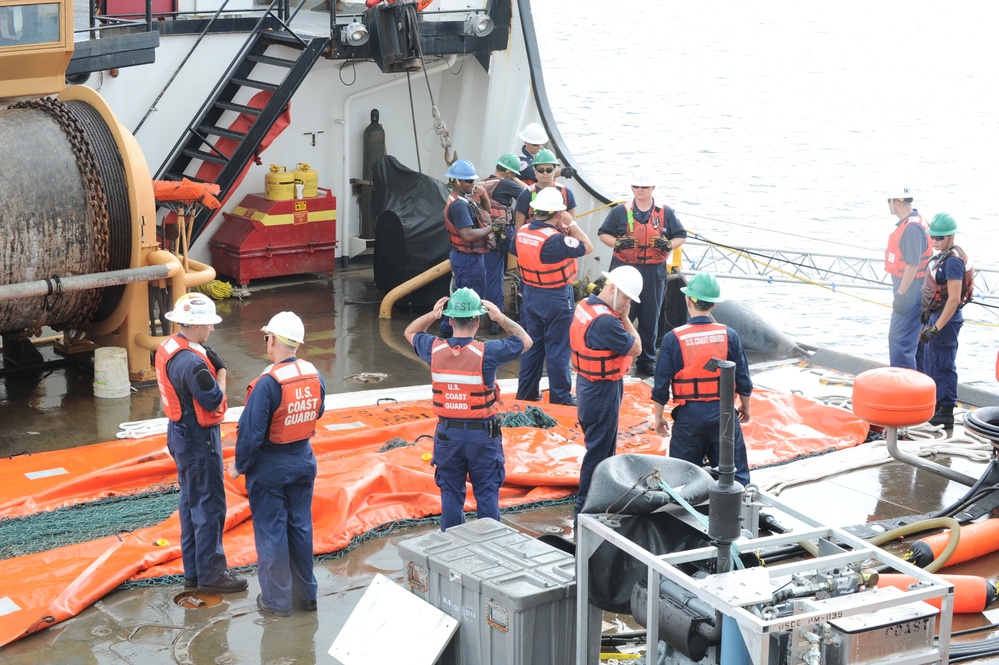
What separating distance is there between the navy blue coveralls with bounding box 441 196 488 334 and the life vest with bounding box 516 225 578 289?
4.03 ft

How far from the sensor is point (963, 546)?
707 cm

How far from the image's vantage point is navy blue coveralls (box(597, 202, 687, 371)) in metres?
10.6

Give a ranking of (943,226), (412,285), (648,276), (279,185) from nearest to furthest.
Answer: (943,226), (648,276), (412,285), (279,185)

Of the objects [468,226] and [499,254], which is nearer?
[468,226]

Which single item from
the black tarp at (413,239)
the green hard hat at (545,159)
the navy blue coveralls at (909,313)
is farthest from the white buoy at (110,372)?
the navy blue coveralls at (909,313)

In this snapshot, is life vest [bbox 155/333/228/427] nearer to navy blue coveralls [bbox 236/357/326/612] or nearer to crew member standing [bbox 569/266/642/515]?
navy blue coveralls [bbox 236/357/326/612]

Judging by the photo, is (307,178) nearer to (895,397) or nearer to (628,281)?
(628,281)

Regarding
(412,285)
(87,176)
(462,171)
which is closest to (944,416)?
(462,171)

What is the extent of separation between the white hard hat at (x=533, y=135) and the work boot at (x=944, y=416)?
4902 mm

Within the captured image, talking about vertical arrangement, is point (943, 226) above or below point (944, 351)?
above

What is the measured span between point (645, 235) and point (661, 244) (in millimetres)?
165

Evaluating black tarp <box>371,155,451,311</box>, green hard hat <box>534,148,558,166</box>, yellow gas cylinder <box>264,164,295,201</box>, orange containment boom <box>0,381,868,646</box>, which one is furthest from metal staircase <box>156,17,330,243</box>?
orange containment boom <box>0,381,868,646</box>

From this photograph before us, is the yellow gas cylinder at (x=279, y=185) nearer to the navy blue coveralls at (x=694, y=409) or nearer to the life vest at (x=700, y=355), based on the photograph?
the navy blue coveralls at (x=694, y=409)

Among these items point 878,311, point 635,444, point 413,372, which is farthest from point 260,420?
point 878,311
